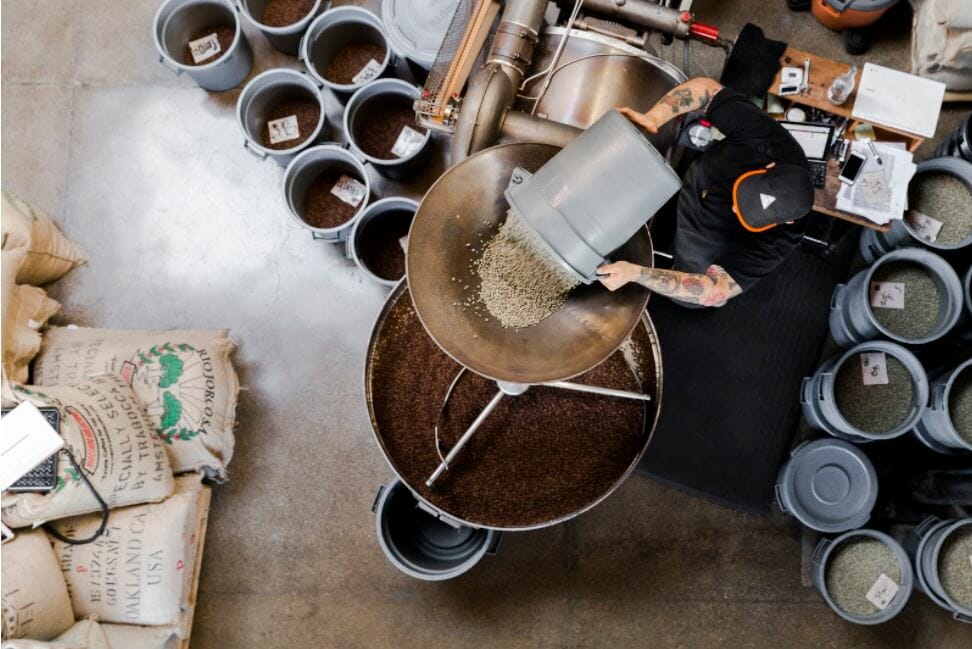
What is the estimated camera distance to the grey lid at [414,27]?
248 centimetres

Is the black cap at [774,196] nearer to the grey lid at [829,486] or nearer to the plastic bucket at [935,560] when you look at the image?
the grey lid at [829,486]

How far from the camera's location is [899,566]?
225 centimetres

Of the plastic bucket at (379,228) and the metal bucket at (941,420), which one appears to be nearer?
the metal bucket at (941,420)

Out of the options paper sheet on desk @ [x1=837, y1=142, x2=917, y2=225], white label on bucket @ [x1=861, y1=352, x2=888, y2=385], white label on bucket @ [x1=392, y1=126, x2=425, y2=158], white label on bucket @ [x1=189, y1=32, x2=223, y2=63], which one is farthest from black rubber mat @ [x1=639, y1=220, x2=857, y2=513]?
white label on bucket @ [x1=189, y1=32, x2=223, y2=63]

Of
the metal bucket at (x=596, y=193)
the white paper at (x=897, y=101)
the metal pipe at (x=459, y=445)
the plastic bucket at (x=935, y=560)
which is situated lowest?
the plastic bucket at (x=935, y=560)

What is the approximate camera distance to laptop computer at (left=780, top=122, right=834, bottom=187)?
231 centimetres

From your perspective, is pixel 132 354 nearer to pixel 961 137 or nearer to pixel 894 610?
pixel 894 610

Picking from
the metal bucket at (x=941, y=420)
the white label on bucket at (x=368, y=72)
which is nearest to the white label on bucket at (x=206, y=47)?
the white label on bucket at (x=368, y=72)

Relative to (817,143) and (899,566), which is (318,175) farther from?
(899,566)

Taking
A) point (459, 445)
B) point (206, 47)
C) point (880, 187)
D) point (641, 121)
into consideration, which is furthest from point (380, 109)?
point (880, 187)

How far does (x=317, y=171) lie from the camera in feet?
8.54

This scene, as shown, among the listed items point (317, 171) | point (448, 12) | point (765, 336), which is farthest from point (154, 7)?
point (765, 336)

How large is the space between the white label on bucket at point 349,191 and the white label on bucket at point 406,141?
0.65 feet

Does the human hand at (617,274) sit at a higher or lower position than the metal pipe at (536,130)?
higher
